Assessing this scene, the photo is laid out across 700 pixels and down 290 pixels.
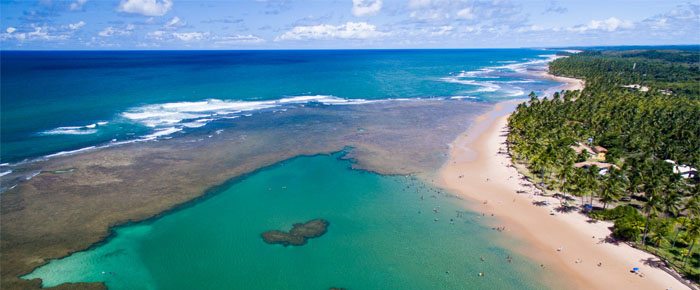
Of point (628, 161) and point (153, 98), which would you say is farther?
point (153, 98)

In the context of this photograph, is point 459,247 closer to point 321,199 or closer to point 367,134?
point 321,199

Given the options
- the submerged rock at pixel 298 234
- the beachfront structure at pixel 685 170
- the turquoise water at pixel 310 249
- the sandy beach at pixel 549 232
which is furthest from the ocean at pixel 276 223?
the beachfront structure at pixel 685 170

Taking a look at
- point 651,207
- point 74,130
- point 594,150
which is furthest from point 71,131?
point 594,150

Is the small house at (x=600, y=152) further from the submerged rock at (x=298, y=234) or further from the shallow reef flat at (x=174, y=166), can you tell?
the submerged rock at (x=298, y=234)

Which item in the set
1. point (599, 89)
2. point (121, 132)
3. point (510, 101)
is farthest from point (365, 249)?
point (599, 89)

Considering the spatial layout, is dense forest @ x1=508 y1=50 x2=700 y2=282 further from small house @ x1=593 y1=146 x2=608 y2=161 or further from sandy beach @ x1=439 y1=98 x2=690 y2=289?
sandy beach @ x1=439 y1=98 x2=690 y2=289

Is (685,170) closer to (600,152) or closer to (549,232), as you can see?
(600,152)
